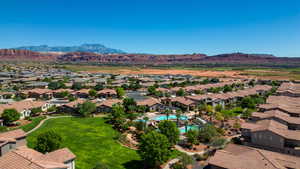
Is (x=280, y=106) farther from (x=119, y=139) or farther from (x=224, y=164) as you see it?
(x=119, y=139)

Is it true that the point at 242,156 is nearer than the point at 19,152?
No

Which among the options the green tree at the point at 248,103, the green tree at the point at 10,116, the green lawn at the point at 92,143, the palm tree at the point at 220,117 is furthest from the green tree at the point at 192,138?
the green tree at the point at 10,116

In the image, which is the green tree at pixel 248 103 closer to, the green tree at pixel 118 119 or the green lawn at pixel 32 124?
the green tree at pixel 118 119

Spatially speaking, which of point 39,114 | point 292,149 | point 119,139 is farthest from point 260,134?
point 39,114

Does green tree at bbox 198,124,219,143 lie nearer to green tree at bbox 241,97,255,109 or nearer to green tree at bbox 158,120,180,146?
green tree at bbox 158,120,180,146

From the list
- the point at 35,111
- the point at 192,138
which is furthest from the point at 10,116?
the point at 192,138

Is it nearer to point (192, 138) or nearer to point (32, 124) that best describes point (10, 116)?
point (32, 124)
